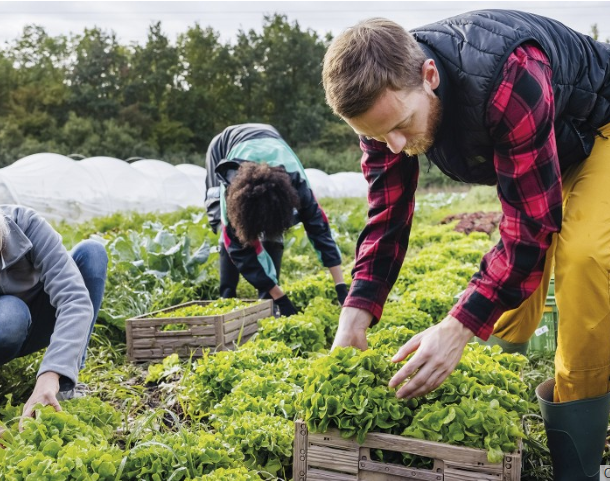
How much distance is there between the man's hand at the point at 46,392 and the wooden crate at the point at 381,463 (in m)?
1.03

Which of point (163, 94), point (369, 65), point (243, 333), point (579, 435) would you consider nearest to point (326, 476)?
point (579, 435)

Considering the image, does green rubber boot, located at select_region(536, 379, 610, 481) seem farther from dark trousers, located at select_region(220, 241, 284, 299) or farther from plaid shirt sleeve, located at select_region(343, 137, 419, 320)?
dark trousers, located at select_region(220, 241, 284, 299)

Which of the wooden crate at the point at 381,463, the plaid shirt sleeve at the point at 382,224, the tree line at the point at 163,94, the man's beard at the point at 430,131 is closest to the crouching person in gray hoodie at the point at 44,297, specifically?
the wooden crate at the point at 381,463

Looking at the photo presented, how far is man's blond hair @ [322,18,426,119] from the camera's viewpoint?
6.57ft

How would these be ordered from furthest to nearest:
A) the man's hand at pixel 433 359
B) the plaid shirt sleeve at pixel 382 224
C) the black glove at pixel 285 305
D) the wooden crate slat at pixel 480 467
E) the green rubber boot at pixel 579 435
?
the black glove at pixel 285 305 → the plaid shirt sleeve at pixel 382 224 → the green rubber boot at pixel 579 435 → the man's hand at pixel 433 359 → the wooden crate slat at pixel 480 467

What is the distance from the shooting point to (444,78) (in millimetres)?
2160

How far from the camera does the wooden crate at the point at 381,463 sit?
1992mm

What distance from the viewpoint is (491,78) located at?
2072 mm

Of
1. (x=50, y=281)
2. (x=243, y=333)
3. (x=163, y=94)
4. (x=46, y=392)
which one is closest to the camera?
(x=46, y=392)

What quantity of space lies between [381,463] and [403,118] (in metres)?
1.14

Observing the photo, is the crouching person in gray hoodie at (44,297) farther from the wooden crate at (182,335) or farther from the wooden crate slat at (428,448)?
the wooden crate slat at (428,448)

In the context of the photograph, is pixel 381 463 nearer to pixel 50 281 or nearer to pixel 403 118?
pixel 403 118

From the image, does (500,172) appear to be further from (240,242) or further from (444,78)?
(240,242)

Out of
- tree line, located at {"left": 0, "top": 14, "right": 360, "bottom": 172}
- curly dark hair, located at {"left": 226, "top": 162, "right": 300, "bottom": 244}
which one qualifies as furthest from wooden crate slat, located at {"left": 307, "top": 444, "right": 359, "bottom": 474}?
tree line, located at {"left": 0, "top": 14, "right": 360, "bottom": 172}
